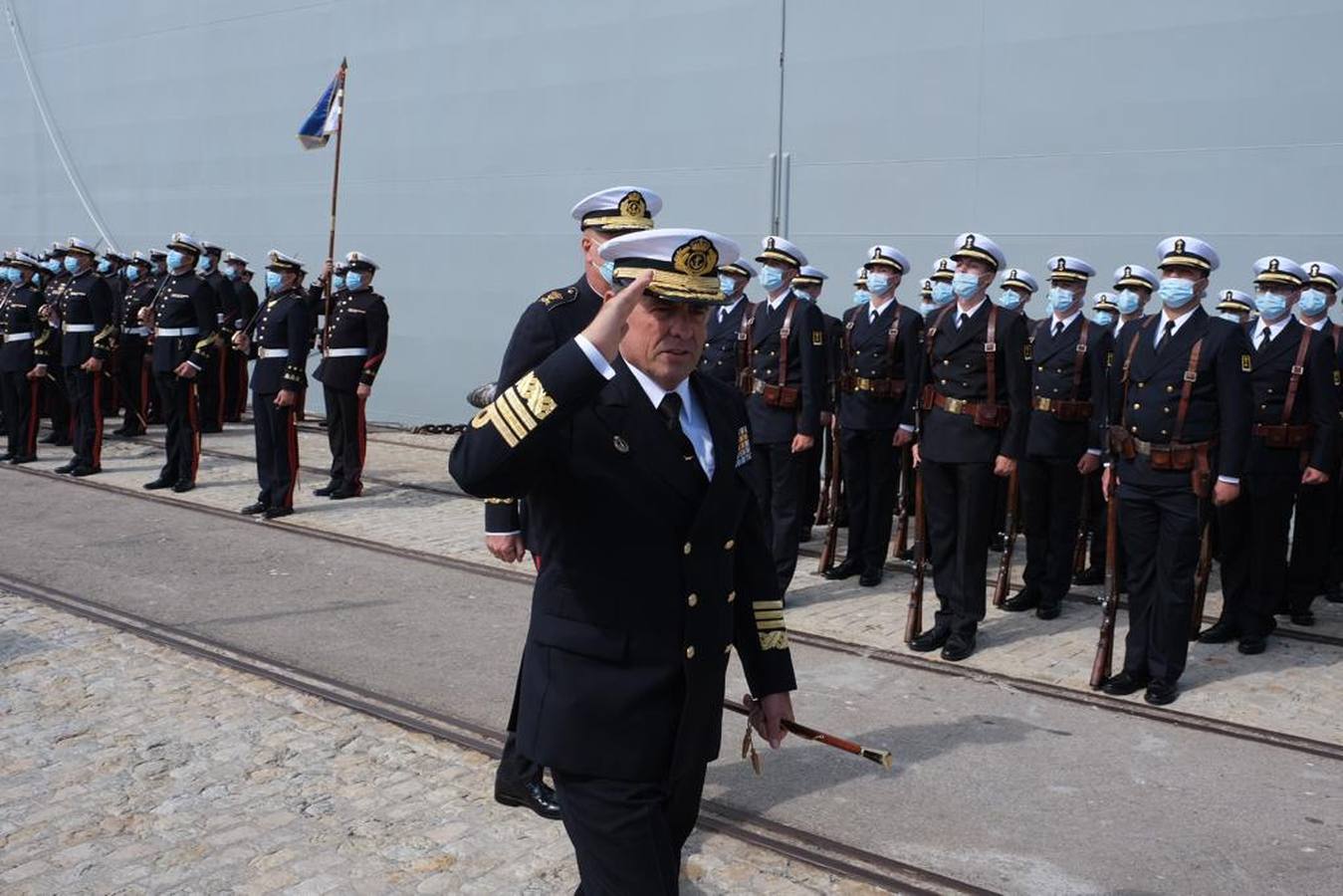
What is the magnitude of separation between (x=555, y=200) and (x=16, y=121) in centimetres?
1263

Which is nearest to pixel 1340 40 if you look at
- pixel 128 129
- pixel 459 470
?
pixel 459 470

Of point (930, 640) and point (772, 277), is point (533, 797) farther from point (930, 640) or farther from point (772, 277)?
point (772, 277)

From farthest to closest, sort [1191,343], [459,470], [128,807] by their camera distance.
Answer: [1191,343] → [128,807] → [459,470]

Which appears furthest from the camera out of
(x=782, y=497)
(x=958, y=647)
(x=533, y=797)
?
(x=782, y=497)

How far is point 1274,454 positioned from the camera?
7340mm

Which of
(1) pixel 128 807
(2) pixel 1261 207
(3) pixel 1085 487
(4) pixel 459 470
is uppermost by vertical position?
(2) pixel 1261 207

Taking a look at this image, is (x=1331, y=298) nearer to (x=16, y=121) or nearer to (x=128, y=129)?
(x=128, y=129)

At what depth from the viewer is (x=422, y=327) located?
1680 cm

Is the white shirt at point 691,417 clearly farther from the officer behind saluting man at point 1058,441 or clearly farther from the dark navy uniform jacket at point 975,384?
the officer behind saluting man at point 1058,441

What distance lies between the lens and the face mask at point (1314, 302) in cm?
800

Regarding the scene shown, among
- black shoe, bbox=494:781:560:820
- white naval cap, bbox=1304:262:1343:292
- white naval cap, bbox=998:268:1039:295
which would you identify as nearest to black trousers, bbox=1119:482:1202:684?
white naval cap, bbox=1304:262:1343:292

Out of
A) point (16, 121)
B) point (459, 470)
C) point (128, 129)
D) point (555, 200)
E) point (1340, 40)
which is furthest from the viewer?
point (16, 121)

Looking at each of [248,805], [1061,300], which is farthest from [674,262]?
[1061,300]

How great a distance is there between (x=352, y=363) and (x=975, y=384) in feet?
19.9
